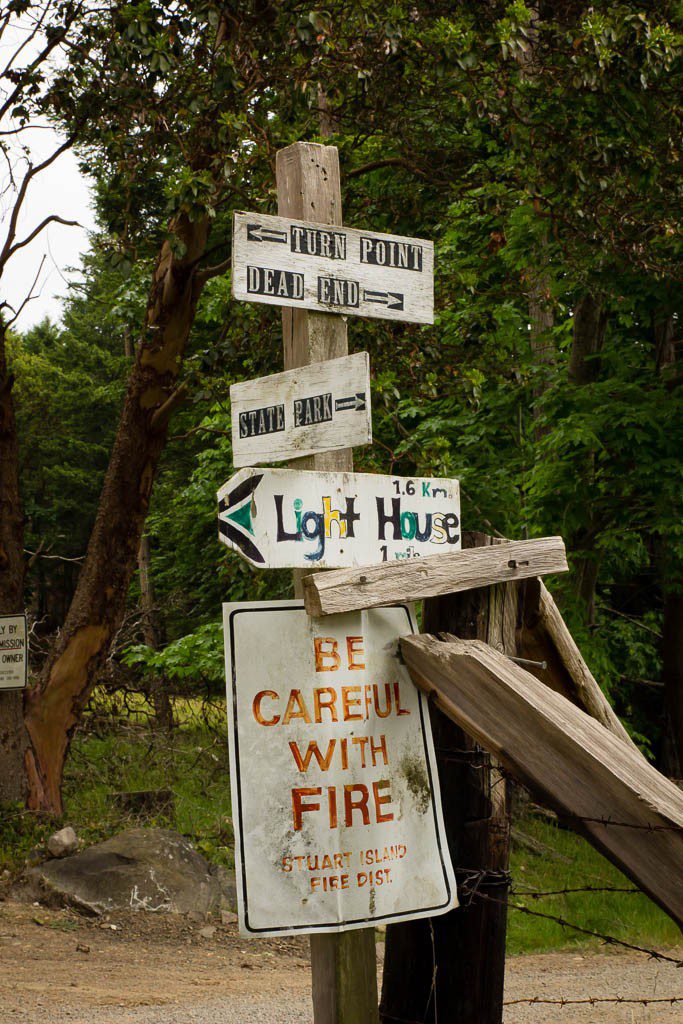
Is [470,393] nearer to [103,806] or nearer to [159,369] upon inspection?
[159,369]

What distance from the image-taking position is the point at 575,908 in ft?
30.9

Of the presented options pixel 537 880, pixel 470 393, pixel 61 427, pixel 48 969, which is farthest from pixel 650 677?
pixel 61 427

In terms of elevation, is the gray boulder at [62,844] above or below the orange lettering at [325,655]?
below

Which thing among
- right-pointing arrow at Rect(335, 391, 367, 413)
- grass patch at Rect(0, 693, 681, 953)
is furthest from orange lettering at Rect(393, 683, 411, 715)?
grass patch at Rect(0, 693, 681, 953)

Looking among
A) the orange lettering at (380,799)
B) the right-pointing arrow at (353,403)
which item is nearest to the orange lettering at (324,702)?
the orange lettering at (380,799)

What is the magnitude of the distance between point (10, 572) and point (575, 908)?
625 cm

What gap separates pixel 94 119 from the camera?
28.0ft

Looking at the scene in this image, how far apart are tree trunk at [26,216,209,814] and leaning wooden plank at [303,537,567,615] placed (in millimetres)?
7345

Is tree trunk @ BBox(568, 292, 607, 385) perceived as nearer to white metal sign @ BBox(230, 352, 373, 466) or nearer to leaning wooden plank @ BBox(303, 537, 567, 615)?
white metal sign @ BBox(230, 352, 373, 466)

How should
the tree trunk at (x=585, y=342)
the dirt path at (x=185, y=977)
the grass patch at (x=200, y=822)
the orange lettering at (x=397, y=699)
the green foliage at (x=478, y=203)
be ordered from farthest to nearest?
the tree trunk at (x=585, y=342) < the grass patch at (x=200, y=822) < the green foliage at (x=478, y=203) < the dirt path at (x=185, y=977) < the orange lettering at (x=397, y=699)

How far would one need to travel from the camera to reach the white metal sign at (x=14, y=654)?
31.7 ft

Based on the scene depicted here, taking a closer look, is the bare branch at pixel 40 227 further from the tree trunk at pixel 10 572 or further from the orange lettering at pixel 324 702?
the orange lettering at pixel 324 702

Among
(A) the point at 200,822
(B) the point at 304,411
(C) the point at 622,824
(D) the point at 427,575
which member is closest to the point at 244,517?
(B) the point at 304,411

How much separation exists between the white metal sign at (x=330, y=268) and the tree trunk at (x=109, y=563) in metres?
6.71
